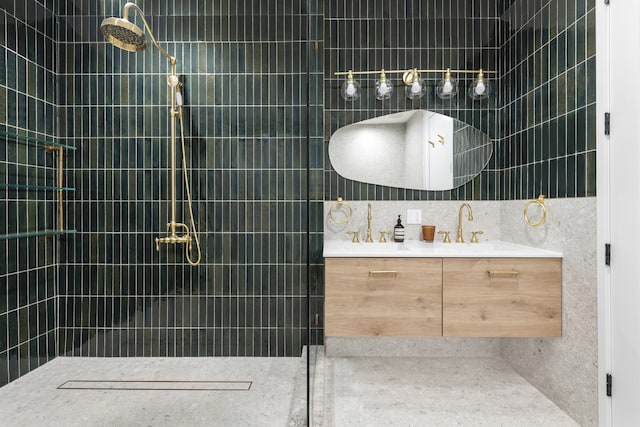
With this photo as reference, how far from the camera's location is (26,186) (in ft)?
3.96

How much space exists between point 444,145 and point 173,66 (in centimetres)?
183

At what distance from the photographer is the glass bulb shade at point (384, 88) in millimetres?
2551

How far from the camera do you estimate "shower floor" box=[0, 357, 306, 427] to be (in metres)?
1.23

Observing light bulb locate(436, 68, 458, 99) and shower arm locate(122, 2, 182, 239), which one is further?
light bulb locate(436, 68, 458, 99)

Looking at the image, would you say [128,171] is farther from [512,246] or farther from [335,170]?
[512,246]

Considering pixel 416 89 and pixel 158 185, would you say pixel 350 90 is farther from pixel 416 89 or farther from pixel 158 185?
pixel 158 185

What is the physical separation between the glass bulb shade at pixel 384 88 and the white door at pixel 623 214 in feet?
3.83

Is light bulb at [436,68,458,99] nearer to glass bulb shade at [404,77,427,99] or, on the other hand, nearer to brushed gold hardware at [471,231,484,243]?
glass bulb shade at [404,77,427,99]

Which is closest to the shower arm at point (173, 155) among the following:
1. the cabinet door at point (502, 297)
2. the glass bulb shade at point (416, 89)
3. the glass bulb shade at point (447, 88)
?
the cabinet door at point (502, 297)

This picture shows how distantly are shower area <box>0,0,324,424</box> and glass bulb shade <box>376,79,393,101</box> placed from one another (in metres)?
0.99

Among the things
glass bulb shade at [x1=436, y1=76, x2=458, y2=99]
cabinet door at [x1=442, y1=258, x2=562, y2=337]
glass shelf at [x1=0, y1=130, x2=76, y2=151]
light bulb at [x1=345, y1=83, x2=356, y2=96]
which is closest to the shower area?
glass shelf at [x1=0, y1=130, x2=76, y2=151]

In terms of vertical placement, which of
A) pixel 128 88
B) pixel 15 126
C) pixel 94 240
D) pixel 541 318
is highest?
pixel 128 88

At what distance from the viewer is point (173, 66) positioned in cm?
137

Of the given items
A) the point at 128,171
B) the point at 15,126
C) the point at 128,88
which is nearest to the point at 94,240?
the point at 128,171
